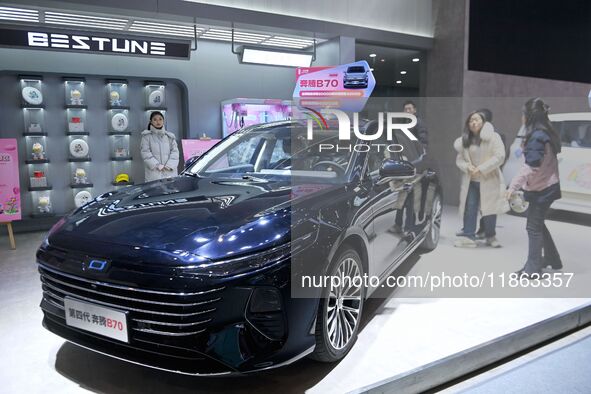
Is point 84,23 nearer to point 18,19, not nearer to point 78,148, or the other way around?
point 18,19

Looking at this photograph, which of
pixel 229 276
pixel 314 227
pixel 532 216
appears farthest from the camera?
pixel 532 216

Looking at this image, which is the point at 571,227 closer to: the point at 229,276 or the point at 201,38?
the point at 229,276

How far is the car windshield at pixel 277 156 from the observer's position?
2.54 meters

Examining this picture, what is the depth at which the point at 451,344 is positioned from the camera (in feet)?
7.97

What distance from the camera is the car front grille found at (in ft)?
5.63

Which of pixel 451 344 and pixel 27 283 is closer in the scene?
pixel 451 344

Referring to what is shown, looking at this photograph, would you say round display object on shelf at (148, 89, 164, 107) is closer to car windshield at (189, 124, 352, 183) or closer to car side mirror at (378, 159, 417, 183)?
car windshield at (189, 124, 352, 183)

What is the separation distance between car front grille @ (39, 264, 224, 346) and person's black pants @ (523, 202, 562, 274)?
2.06 m

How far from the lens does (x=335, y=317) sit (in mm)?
2143

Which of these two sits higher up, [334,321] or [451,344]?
[334,321]

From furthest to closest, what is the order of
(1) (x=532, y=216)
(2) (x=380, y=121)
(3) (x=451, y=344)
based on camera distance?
(1) (x=532, y=216) < (2) (x=380, y=121) < (3) (x=451, y=344)

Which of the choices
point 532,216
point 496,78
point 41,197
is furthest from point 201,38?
point 532,216

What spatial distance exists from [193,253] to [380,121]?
1392 mm

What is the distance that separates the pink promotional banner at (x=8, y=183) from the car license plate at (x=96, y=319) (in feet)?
10.6
